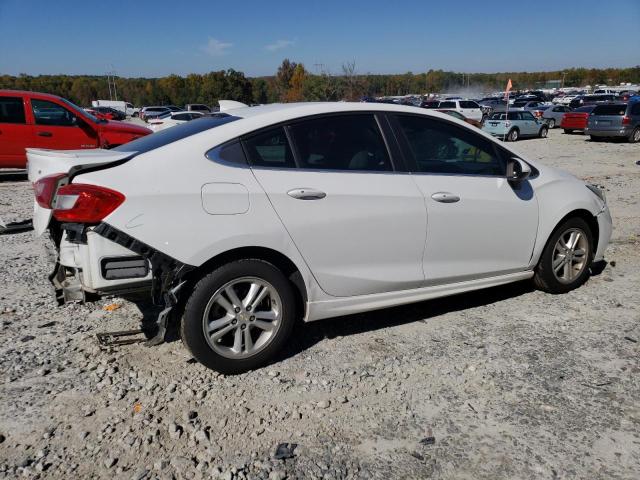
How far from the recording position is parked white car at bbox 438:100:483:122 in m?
29.5

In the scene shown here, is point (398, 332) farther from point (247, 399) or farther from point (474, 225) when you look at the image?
point (247, 399)

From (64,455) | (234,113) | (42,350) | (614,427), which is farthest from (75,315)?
(614,427)

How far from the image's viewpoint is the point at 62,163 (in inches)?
126

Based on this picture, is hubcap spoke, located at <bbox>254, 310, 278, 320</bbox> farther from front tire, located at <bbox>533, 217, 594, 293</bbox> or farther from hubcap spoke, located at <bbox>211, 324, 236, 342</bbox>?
front tire, located at <bbox>533, 217, 594, 293</bbox>

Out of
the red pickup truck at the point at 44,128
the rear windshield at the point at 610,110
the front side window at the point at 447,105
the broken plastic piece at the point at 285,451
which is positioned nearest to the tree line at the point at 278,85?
the front side window at the point at 447,105

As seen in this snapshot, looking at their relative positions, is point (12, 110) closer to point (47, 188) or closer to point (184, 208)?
point (47, 188)

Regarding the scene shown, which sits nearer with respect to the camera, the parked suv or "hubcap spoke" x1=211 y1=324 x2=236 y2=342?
"hubcap spoke" x1=211 y1=324 x2=236 y2=342

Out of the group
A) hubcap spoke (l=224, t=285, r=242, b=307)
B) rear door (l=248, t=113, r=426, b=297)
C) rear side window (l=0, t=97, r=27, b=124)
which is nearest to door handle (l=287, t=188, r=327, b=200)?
rear door (l=248, t=113, r=426, b=297)

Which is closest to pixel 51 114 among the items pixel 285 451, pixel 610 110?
pixel 285 451

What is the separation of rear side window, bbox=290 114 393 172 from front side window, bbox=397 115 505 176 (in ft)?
0.88

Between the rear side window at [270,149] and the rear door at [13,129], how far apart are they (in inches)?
378

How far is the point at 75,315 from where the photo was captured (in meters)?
4.35

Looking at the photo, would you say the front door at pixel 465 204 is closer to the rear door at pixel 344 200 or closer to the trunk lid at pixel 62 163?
the rear door at pixel 344 200

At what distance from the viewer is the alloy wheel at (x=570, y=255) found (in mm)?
4750
